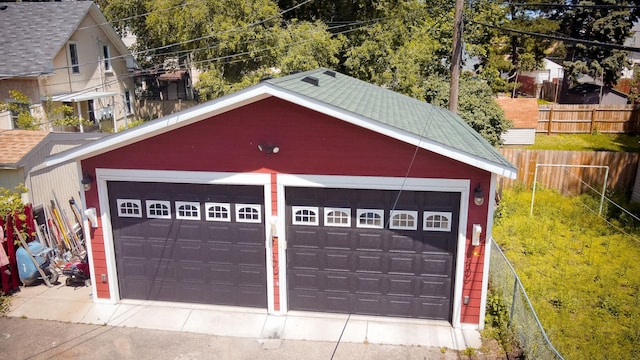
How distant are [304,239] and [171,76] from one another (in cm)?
3554

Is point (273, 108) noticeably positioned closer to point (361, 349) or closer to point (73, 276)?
point (361, 349)

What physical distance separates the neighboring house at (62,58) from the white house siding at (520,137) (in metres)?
20.9

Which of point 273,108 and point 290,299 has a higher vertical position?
→ point 273,108

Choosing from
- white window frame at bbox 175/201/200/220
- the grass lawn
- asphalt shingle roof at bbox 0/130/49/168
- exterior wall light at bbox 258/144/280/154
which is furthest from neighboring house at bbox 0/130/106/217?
the grass lawn

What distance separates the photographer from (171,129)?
29.7ft

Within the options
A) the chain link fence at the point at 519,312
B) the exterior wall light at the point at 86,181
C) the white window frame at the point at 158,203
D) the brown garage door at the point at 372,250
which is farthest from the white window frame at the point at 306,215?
the exterior wall light at the point at 86,181

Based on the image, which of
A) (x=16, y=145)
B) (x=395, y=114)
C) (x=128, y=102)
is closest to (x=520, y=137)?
(x=395, y=114)

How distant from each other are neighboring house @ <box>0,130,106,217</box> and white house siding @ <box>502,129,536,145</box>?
20.3m

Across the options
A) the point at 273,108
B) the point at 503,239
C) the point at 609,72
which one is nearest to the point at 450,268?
the point at 273,108

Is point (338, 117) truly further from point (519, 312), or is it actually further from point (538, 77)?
point (538, 77)

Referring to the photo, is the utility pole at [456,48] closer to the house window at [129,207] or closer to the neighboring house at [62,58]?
the house window at [129,207]

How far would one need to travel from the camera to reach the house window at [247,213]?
9375mm

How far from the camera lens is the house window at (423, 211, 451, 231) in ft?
29.1

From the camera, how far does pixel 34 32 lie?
23.6 metres
